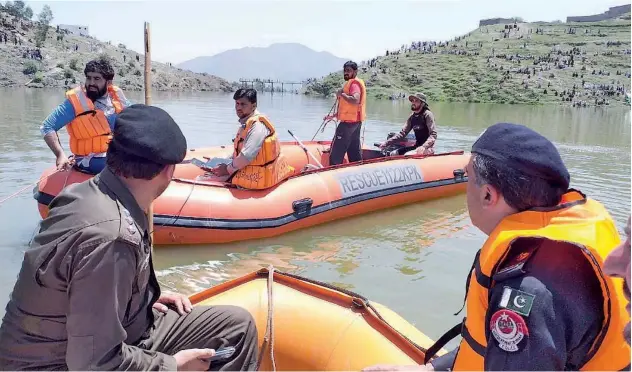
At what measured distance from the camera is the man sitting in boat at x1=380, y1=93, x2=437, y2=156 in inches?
315

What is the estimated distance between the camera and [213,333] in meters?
2.27

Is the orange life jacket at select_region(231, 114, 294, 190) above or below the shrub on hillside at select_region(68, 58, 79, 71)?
below

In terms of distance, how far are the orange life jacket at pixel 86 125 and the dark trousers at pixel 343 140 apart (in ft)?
11.1

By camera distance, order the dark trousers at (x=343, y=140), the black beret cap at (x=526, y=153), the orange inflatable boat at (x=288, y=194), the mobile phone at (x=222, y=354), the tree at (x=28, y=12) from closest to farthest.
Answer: the black beret cap at (x=526, y=153) < the mobile phone at (x=222, y=354) < the orange inflatable boat at (x=288, y=194) < the dark trousers at (x=343, y=140) < the tree at (x=28, y=12)

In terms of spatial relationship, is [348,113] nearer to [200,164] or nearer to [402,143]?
[402,143]

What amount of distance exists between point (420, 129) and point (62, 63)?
4145 centimetres

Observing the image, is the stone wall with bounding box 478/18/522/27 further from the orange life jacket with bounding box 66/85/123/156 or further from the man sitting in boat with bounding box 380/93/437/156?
the orange life jacket with bounding box 66/85/123/156

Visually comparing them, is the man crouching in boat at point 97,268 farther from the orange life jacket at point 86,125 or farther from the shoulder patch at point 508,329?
the orange life jacket at point 86,125

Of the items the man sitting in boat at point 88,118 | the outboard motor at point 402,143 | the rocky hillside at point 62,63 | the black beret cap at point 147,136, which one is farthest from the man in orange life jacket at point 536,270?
the rocky hillside at point 62,63

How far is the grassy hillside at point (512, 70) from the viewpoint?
43.8m

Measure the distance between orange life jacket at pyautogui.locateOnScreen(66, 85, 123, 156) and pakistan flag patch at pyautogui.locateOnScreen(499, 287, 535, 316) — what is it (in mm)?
4434

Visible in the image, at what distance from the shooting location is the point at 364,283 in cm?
489

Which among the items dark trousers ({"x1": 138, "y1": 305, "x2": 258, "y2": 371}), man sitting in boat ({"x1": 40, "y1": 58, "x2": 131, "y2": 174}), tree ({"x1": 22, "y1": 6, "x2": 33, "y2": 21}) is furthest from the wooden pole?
tree ({"x1": 22, "y1": 6, "x2": 33, "y2": 21})

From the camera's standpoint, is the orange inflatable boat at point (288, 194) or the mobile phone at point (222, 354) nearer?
the mobile phone at point (222, 354)
